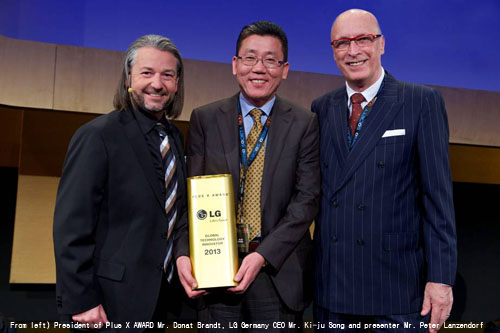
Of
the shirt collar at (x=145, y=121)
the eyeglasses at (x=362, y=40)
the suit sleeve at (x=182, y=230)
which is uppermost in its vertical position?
the eyeglasses at (x=362, y=40)

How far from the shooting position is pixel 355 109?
1.80 m

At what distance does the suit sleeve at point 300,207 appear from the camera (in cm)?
162

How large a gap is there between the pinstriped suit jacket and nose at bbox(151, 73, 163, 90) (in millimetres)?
744

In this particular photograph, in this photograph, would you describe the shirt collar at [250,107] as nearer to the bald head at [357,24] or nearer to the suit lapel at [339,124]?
the suit lapel at [339,124]

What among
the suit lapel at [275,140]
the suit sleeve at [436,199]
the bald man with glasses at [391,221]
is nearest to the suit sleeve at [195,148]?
the suit lapel at [275,140]

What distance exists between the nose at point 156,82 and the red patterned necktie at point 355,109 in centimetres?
76

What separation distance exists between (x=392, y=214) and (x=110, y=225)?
102 centimetres

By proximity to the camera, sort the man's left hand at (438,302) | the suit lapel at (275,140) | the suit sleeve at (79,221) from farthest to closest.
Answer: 1. the suit lapel at (275,140)
2. the man's left hand at (438,302)
3. the suit sleeve at (79,221)

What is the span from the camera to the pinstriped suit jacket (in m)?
1.62

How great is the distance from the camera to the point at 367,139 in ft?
5.52

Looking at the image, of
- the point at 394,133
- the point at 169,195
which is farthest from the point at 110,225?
the point at 394,133

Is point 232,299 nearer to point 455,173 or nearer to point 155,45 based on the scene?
point 155,45

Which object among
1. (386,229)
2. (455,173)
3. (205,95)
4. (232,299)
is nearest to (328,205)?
(386,229)

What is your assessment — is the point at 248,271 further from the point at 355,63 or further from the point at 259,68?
the point at 355,63
